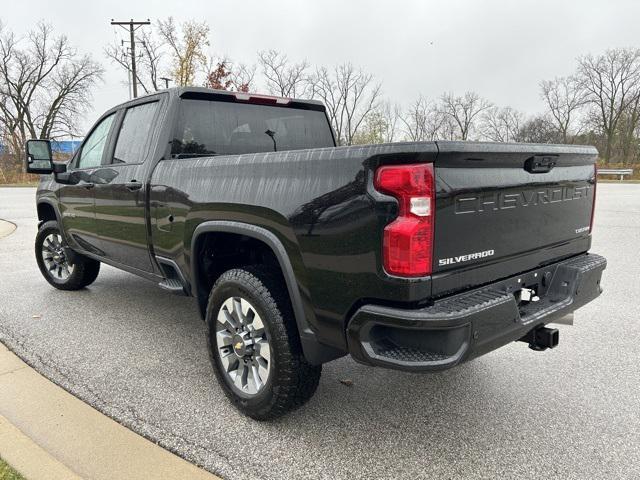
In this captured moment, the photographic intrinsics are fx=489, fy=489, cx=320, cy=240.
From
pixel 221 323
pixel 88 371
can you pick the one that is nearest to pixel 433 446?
pixel 221 323

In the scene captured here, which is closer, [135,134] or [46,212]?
[135,134]

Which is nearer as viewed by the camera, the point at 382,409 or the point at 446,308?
the point at 446,308

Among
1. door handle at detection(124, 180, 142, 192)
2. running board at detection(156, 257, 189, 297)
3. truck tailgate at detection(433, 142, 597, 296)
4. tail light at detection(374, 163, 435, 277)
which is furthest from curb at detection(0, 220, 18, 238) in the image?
truck tailgate at detection(433, 142, 597, 296)

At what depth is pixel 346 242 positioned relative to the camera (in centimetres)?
214

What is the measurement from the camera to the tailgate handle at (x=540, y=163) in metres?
2.45

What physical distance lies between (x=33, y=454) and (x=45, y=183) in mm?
3791

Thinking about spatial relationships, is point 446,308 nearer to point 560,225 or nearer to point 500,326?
point 500,326

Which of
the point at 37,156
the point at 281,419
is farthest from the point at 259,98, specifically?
the point at 281,419

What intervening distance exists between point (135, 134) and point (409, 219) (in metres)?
2.85

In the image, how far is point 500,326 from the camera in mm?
2158

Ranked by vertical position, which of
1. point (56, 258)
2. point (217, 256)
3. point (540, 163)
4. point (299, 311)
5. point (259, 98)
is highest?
point (259, 98)

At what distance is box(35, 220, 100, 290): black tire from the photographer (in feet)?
17.4

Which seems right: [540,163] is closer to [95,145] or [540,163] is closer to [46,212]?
[95,145]

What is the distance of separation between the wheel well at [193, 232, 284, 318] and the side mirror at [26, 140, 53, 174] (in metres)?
2.58
